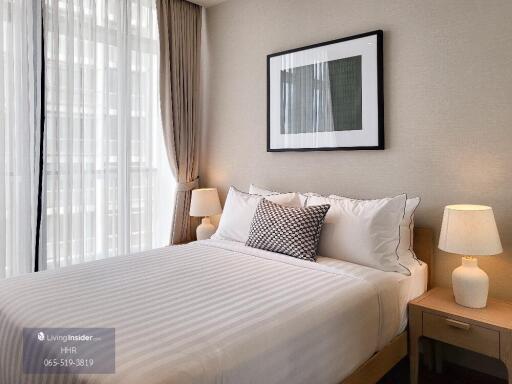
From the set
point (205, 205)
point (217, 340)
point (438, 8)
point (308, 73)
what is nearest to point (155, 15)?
point (308, 73)

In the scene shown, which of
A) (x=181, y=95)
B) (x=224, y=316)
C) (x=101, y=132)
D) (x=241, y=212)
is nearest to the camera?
(x=224, y=316)

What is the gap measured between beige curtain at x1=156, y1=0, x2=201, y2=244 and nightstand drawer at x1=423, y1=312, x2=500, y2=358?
2.31 m

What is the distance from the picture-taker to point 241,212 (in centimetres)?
276

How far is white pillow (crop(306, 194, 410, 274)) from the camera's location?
217 cm

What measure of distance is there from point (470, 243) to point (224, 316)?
1.27 m

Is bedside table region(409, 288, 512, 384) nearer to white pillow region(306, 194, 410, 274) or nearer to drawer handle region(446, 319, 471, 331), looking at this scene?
drawer handle region(446, 319, 471, 331)

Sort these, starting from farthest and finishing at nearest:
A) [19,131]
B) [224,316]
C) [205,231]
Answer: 1. [205,231]
2. [19,131]
3. [224,316]

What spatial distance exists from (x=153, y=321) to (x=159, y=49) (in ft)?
8.63

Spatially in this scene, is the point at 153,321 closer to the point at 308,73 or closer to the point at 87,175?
the point at 87,175

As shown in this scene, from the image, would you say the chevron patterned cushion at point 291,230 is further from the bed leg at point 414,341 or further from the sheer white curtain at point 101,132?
the sheer white curtain at point 101,132

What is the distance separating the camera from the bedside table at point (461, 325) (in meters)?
1.75

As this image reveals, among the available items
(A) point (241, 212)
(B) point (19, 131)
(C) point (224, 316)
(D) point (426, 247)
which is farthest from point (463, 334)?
(B) point (19, 131)

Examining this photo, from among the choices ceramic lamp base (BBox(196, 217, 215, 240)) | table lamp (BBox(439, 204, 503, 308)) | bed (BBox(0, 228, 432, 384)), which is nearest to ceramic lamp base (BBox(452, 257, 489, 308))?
table lamp (BBox(439, 204, 503, 308))

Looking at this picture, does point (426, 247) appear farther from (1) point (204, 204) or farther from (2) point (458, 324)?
(1) point (204, 204)
